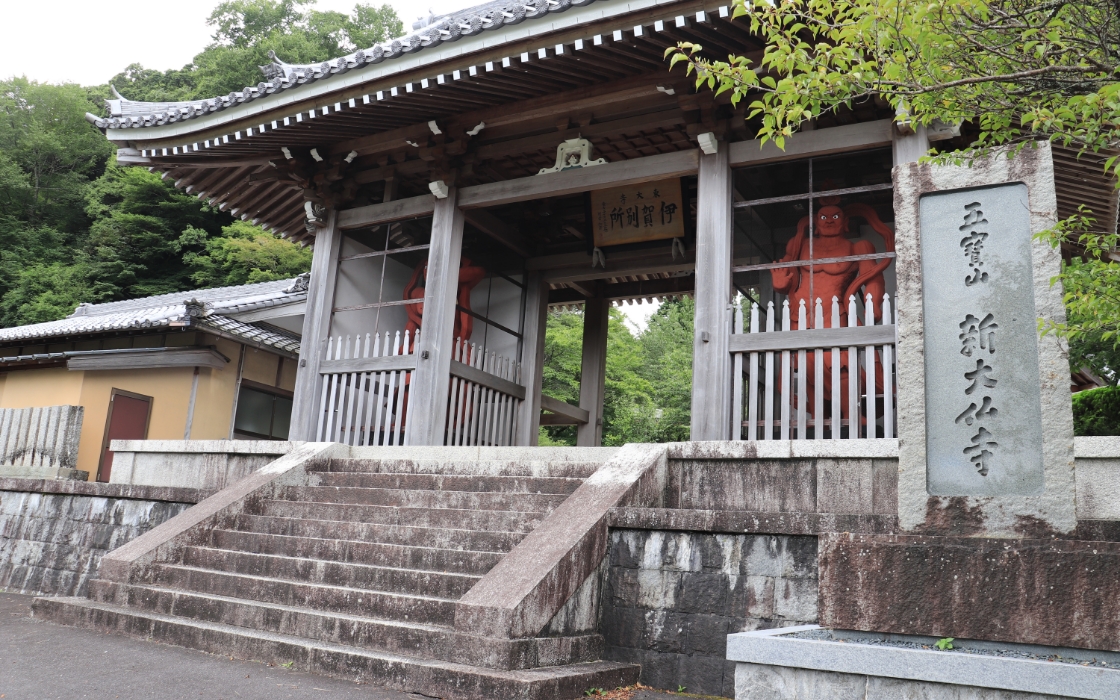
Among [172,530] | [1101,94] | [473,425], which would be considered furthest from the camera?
[473,425]

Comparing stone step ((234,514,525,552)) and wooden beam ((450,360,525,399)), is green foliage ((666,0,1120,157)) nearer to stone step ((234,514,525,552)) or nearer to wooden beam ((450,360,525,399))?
stone step ((234,514,525,552))

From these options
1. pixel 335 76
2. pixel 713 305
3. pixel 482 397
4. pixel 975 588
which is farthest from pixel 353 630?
pixel 335 76

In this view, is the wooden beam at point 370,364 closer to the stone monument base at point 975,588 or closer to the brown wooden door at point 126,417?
the brown wooden door at point 126,417

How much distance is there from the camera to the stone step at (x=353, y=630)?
3711 mm

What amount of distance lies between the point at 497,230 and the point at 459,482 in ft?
14.0

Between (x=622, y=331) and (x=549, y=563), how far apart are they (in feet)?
60.0

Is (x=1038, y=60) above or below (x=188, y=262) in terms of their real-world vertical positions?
below

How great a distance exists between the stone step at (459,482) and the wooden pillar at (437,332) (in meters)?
1.27

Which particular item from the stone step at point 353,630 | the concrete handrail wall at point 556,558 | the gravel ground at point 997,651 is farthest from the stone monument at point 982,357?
the stone step at point 353,630

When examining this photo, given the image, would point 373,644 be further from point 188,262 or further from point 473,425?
point 188,262

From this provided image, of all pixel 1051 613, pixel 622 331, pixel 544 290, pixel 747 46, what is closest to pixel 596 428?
pixel 544 290

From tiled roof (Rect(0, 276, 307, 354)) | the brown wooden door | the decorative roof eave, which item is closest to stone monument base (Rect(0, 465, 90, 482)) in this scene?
the brown wooden door

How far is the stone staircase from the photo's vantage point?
3.77 meters

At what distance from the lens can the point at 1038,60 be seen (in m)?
3.38
